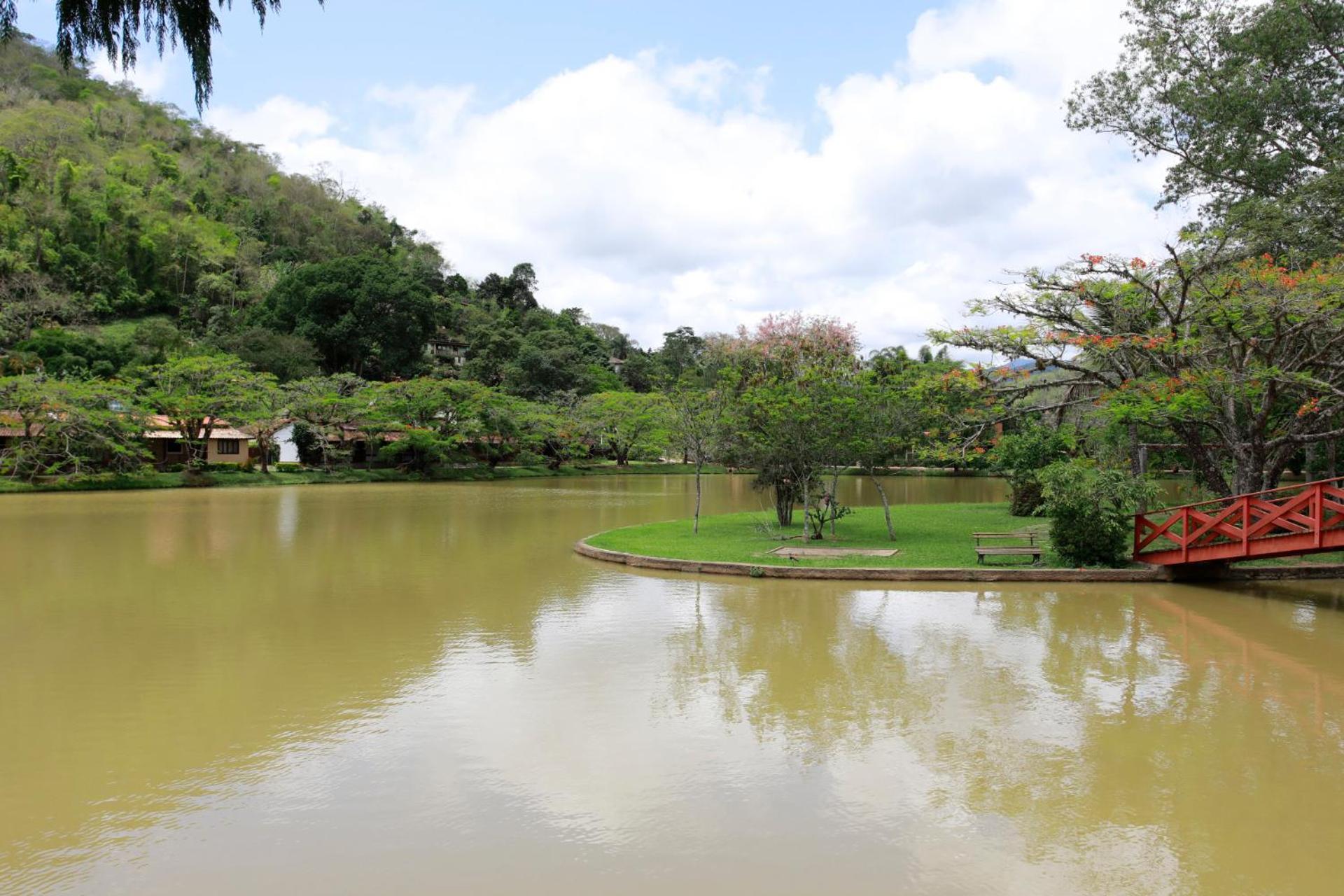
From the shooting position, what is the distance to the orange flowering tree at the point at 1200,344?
13242 mm

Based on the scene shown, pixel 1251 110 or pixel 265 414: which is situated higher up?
pixel 1251 110

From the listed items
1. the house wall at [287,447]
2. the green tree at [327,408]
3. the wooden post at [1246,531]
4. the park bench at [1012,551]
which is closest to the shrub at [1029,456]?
the park bench at [1012,551]

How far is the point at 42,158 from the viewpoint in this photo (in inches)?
2440

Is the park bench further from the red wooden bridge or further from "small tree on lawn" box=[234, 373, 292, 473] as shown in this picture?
"small tree on lawn" box=[234, 373, 292, 473]

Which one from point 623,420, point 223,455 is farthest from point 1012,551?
point 223,455

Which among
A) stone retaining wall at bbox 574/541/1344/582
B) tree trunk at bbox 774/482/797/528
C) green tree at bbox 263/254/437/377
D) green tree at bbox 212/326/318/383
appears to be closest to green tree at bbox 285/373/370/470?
green tree at bbox 212/326/318/383

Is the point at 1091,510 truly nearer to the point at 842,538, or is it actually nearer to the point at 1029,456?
the point at 842,538

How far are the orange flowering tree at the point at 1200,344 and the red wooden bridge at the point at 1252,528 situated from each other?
5.66ft

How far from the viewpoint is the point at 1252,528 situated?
12273 millimetres

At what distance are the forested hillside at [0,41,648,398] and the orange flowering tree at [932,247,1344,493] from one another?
43.9 m

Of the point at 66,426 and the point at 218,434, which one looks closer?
the point at 66,426

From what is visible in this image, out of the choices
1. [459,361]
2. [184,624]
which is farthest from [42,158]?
[184,624]

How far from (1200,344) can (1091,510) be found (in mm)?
3582

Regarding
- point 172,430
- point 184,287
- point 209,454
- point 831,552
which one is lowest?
point 831,552
